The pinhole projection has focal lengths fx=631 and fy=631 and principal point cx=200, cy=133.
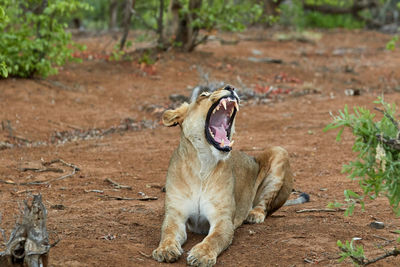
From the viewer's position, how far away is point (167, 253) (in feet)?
15.3

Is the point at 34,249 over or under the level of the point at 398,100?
over

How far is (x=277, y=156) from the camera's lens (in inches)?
257

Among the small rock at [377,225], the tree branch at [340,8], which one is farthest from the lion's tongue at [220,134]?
the tree branch at [340,8]

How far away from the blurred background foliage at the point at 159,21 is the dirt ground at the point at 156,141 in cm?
54

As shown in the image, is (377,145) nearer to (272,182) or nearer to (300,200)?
(272,182)

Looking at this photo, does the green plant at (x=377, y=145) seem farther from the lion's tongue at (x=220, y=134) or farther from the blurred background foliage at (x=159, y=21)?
the blurred background foliage at (x=159, y=21)

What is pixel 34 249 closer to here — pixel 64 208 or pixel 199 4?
pixel 64 208

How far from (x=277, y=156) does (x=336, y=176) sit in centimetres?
165

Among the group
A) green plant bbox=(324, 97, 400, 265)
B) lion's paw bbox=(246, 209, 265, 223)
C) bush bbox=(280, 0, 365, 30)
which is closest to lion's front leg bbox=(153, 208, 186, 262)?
lion's paw bbox=(246, 209, 265, 223)

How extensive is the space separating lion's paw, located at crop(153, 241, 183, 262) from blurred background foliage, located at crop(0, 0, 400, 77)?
171 centimetres

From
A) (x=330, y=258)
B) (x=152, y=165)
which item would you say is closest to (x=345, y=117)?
(x=330, y=258)

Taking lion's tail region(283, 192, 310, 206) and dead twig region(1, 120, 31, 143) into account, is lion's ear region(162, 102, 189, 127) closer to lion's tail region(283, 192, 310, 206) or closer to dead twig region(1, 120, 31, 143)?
lion's tail region(283, 192, 310, 206)

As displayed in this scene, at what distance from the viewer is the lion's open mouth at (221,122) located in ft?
16.5

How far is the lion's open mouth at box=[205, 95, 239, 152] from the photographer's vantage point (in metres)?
5.02
